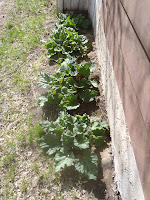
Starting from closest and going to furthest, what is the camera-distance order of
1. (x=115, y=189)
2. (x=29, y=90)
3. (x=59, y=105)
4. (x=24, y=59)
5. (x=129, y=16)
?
(x=129, y=16) < (x=115, y=189) < (x=59, y=105) < (x=29, y=90) < (x=24, y=59)

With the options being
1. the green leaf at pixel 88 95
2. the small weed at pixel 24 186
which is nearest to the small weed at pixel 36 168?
the small weed at pixel 24 186

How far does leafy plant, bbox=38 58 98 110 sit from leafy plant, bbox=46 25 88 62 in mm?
455

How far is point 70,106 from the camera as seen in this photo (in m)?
2.99

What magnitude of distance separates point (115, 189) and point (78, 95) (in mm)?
1342

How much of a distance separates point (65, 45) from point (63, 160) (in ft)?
6.67

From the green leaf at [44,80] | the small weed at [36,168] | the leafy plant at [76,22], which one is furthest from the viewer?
the leafy plant at [76,22]

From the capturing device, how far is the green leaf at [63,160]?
242 centimetres

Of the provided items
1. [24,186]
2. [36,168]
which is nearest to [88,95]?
[36,168]

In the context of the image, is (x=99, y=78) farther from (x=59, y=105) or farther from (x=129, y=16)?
(x=129, y=16)

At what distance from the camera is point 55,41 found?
3.98m

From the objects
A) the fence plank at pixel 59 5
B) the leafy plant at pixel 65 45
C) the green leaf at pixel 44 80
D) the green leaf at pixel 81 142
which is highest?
the fence plank at pixel 59 5

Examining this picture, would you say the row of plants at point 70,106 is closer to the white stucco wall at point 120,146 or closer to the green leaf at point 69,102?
the green leaf at point 69,102

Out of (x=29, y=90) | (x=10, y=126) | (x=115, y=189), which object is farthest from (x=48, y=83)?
(x=115, y=189)

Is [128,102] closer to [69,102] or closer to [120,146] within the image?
[120,146]
